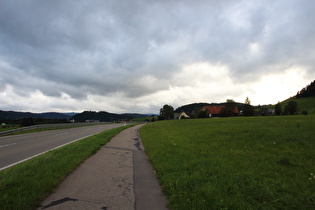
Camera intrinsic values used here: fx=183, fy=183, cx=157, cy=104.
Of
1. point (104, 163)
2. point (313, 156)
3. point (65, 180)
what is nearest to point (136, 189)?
point (65, 180)

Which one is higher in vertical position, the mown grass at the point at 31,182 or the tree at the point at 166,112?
the tree at the point at 166,112

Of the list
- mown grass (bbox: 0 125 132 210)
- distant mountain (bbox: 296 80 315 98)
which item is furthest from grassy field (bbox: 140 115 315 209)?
distant mountain (bbox: 296 80 315 98)

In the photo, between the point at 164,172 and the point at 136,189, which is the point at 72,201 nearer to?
the point at 136,189

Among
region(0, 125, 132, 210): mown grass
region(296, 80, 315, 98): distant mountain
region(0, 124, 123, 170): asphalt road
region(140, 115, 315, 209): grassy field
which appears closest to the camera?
region(140, 115, 315, 209): grassy field

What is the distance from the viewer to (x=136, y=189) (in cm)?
487

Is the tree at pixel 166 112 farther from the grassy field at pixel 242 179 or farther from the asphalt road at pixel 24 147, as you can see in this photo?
the grassy field at pixel 242 179

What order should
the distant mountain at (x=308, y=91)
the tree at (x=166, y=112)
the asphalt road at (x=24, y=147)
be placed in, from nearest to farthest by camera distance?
the asphalt road at (x=24, y=147) < the tree at (x=166, y=112) < the distant mountain at (x=308, y=91)

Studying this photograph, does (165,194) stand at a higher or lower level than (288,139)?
lower

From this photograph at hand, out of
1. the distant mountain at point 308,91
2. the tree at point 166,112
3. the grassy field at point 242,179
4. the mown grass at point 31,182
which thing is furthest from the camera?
the distant mountain at point 308,91

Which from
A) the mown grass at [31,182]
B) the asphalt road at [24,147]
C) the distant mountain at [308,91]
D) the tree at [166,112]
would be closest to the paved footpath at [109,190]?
the mown grass at [31,182]

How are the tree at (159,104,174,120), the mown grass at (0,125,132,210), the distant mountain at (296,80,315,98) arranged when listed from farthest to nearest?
the distant mountain at (296,80,315,98) < the tree at (159,104,174,120) < the mown grass at (0,125,132,210)

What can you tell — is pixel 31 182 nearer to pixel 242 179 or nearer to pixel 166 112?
pixel 242 179

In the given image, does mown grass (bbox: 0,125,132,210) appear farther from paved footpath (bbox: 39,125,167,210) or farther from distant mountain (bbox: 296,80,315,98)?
distant mountain (bbox: 296,80,315,98)

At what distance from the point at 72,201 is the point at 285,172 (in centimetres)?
585
